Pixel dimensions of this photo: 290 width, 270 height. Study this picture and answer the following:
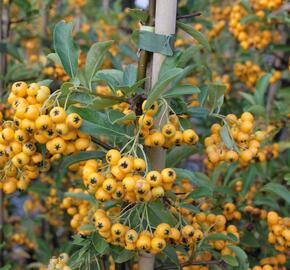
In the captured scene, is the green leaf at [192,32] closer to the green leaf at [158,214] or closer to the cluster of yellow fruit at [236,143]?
the cluster of yellow fruit at [236,143]

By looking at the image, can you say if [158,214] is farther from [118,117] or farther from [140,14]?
[140,14]

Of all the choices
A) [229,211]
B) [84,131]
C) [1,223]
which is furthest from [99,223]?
[1,223]

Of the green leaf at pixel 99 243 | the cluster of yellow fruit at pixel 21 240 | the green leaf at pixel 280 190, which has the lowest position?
the cluster of yellow fruit at pixel 21 240

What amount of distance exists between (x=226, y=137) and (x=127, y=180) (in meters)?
0.35

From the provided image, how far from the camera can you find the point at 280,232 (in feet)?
4.91

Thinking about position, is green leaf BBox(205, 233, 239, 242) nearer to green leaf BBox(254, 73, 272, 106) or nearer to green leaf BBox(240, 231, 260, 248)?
green leaf BBox(240, 231, 260, 248)

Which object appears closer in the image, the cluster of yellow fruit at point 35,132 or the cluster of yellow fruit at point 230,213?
the cluster of yellow fruit at point 35,132

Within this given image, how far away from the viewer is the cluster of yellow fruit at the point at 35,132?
1.04m

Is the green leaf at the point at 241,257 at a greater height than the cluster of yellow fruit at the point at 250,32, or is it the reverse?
the cluster of yellow fruit at the point at 250,32

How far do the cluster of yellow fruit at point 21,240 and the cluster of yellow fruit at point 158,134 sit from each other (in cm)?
188

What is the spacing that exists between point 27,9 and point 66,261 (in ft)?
5.31

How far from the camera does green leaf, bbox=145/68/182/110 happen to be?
1033 millimetres

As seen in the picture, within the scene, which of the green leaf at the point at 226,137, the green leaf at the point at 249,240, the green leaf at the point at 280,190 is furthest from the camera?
the green leaf at the point at 249,240

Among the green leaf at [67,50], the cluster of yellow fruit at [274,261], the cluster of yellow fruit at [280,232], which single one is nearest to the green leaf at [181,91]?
the green leaf at [67,50]
